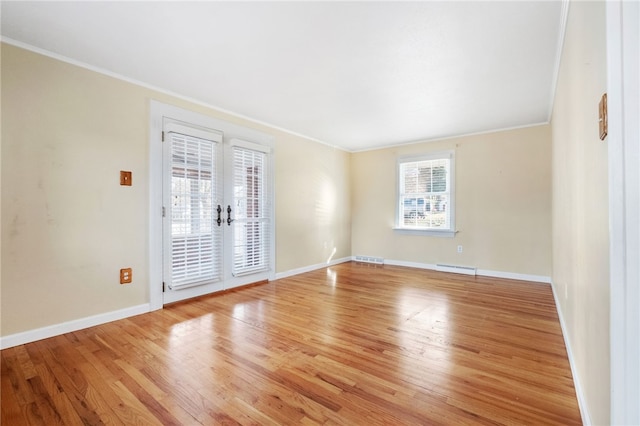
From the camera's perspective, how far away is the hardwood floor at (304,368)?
5.04 feet

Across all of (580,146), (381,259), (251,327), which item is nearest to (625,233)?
(580,146)

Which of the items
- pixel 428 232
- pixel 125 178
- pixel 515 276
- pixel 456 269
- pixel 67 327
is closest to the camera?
pixel 67 327

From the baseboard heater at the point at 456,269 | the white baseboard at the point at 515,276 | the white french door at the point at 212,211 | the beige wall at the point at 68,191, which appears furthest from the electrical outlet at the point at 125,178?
the white baseboard at the point at 515,276

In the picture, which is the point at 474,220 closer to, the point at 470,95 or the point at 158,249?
the point at 470,95

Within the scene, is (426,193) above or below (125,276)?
above

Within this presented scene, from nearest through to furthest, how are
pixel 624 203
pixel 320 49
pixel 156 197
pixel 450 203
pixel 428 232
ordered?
pixel 624 203
pixel 320 49
pixel 156 197
pixel 450 203
pixel 428 232

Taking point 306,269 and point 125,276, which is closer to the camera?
point 125,276

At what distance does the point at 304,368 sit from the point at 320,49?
2.37 metres

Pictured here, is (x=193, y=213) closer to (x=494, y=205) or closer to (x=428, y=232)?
(x=428, y=232)

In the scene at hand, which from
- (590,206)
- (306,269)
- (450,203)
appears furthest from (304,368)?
(450,203)

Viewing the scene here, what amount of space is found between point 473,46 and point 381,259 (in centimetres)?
411

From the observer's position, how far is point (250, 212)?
4.13 m

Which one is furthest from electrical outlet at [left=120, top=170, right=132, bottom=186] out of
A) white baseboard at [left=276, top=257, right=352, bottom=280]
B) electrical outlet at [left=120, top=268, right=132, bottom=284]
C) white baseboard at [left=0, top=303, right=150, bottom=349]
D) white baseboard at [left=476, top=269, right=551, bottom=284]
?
white baseboard at [left=476, top=269, right=551, bottom=284]

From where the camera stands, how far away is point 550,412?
152 centimetres
